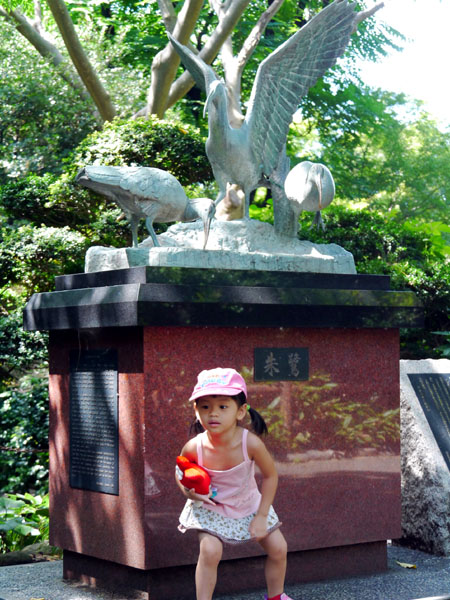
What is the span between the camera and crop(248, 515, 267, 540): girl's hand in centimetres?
394

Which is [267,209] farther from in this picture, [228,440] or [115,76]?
[228,440]

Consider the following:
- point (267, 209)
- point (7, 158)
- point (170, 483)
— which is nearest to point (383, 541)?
point (170, 483)

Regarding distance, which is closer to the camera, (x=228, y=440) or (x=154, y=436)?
(x=228, y=440)

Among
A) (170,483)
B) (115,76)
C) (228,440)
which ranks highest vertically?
(115,76)

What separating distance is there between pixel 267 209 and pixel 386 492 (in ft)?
37.4

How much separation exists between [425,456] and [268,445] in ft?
5.72

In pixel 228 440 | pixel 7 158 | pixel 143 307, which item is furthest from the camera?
pixel 7 158

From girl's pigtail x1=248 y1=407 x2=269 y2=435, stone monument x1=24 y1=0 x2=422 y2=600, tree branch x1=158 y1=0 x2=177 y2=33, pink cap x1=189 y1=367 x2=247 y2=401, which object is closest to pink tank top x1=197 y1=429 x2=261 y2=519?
girl's pigtail x1=248 y1=407 x2=269 y2=435

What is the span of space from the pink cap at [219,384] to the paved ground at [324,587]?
1695 millimetres

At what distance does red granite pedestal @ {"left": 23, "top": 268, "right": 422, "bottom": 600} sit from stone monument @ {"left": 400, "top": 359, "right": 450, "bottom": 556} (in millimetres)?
620

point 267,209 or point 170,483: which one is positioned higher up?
point 267,209

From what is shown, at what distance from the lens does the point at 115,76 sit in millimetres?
15258

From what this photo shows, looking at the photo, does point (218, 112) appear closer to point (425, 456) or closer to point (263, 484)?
point (263, 484)

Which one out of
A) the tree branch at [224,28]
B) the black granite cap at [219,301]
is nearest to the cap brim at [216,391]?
the black granite cap at [219,301]
